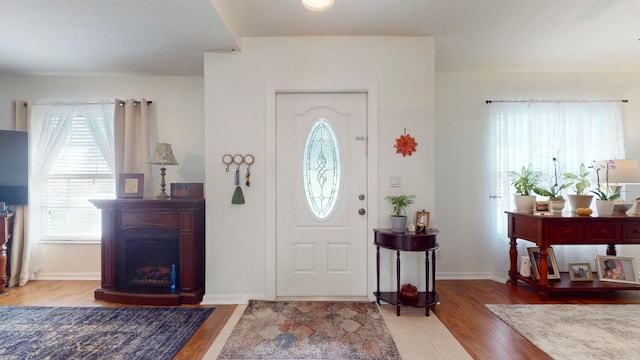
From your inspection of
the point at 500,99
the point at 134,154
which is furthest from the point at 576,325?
the point at 134,154

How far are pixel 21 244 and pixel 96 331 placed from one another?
2.24 metres

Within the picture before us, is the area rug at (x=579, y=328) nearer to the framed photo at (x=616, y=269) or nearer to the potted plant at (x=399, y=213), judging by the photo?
the framed photo at (x=616, y=269)

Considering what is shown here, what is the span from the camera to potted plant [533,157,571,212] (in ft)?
10.9

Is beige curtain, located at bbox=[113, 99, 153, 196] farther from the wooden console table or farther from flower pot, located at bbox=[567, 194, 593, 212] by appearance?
flower pot, located at bbox=[567, 194, 593, 212]

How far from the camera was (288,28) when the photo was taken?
289 cm

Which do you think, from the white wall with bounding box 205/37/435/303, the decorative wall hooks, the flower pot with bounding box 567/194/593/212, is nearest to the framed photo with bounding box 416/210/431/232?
the white wall with bounding box 205/37/435/303

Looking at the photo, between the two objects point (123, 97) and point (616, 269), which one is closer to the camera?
Answer: point (616, 269)

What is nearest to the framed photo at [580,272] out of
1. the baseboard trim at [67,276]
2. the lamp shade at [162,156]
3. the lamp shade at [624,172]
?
the lamp shade at [624,172]

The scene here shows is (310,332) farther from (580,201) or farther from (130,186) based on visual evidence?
(580,201)

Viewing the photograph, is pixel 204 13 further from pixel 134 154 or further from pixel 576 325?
pixel 576 325

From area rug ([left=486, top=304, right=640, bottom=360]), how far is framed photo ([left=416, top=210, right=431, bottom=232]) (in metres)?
1.05

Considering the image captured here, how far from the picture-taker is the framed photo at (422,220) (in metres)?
2.79

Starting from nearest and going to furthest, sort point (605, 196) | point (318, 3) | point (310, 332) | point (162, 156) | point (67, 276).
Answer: point (318, 3) → point (310, 332) → point (162, 156) → point (605, 196) → point (67, 276)

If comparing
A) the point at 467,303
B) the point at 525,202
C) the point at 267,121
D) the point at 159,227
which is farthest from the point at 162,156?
Result: the point at 525,202
